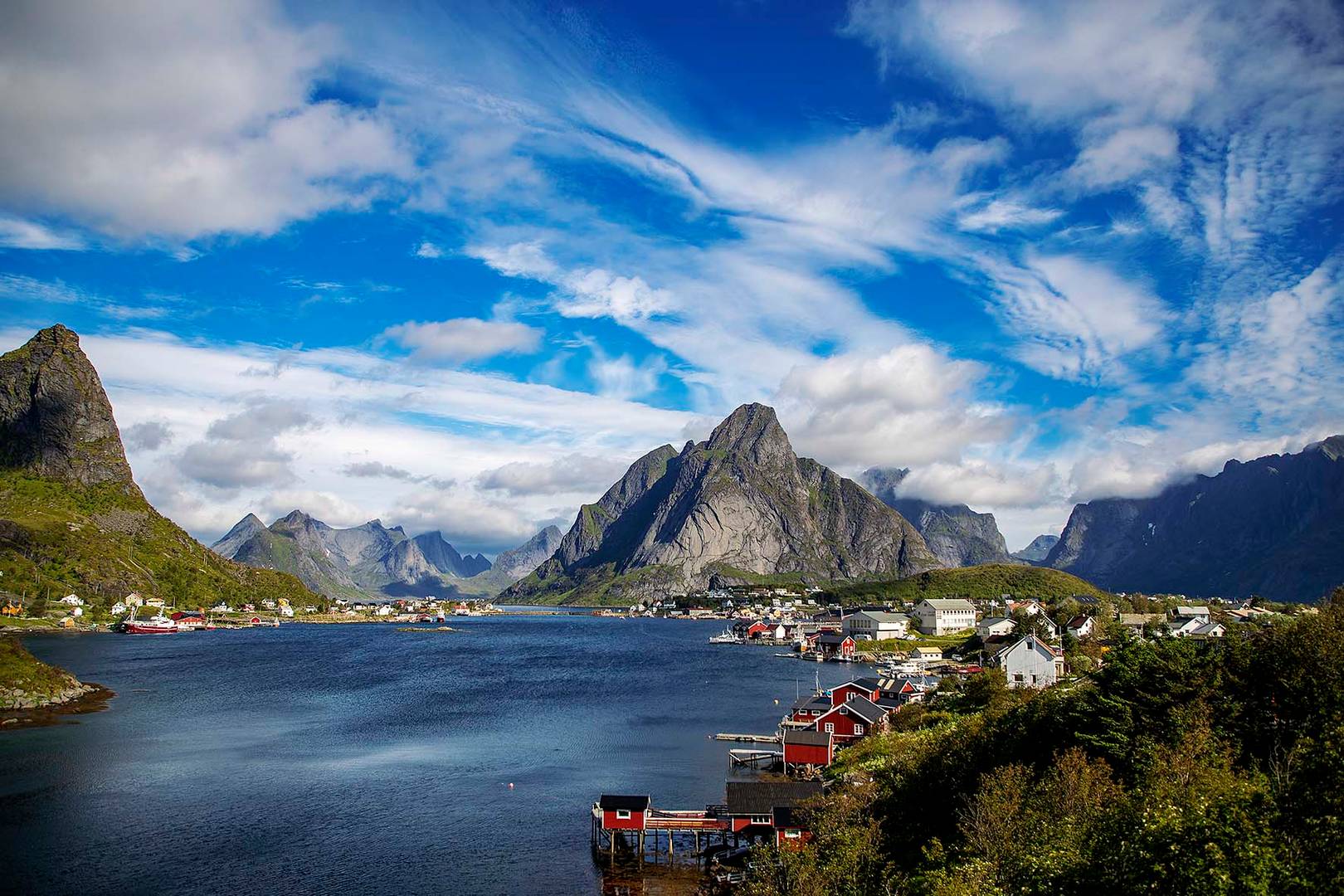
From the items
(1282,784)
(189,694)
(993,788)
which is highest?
(1282,784)

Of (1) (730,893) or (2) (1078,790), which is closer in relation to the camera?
(2) (1078,790)

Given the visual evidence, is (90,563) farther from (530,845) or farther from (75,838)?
(530,845)

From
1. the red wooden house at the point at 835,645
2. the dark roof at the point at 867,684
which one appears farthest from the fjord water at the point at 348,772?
the red wooden house at the point at 835,645

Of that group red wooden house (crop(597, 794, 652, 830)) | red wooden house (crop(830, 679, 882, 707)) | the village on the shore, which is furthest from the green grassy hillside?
red wooden house (crop(830, 679, 882, 707))

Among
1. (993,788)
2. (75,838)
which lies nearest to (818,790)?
(993,788)

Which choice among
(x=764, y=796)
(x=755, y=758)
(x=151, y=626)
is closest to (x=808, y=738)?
(x=755, y=758)

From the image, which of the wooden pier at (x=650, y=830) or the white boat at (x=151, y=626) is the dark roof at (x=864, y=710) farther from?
the white boat at (x=151, y=626)

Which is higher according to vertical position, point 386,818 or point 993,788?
point 993,788

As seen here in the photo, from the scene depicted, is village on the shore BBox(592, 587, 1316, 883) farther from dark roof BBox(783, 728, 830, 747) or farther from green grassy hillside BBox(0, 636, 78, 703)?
green grassy hillside BBox(0, 636, 78, 703)
